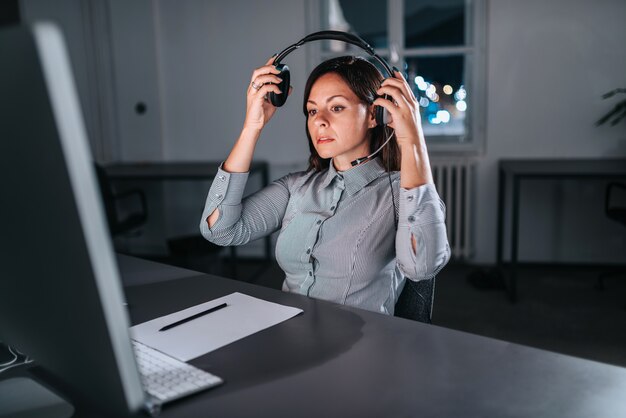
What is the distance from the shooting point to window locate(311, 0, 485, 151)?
417 cm

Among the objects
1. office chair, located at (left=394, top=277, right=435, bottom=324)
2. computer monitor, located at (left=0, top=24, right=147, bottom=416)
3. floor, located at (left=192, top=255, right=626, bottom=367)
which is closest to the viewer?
computer monitor, located at (left=0, top=24, right=147, bottom=416)

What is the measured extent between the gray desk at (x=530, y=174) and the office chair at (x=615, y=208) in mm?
103

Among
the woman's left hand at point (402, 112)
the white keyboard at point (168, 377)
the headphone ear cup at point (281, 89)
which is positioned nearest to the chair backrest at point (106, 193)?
the headphone ear cup at point (281, 89)

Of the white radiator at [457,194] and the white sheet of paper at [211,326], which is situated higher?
the white sheet of paper at [211,326]

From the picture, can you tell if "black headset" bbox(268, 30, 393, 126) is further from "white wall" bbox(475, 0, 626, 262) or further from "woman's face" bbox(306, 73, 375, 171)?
"white wall" bbox(475, 0, 626, 262)

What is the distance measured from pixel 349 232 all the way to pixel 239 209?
30 centimetres

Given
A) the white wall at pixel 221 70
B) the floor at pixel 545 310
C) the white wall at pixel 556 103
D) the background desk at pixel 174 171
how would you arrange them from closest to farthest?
1. the floor at pixel 545 310
2. the background desk at pixel 174 171
3. the white wall at pixel 556 103
4. the white wall at pixel 221 70

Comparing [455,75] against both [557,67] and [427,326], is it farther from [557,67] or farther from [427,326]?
[427,326]

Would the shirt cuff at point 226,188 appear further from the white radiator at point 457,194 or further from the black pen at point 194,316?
the white radiator at point 457,194

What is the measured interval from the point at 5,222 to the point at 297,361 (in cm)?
51

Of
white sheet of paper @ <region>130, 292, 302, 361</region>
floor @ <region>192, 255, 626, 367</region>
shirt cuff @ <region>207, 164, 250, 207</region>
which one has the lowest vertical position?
floor @ <region>192, 255, 626, 367</region>

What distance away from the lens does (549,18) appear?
3.92 m

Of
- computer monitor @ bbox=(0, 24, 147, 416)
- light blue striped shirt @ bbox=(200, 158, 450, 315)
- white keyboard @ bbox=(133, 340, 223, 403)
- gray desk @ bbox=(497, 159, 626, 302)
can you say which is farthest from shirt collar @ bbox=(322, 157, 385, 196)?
gray desk @ bbox=(497, 159, 626, 302)

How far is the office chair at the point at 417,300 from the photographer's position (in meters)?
1.36
